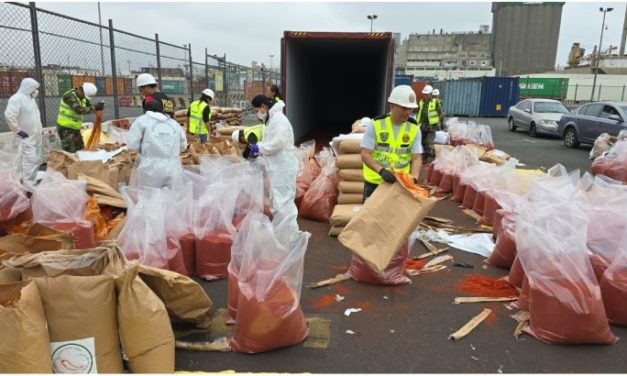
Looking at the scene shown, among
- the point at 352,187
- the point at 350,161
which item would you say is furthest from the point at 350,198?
the point at 350,161

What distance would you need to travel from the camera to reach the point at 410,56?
284 ft

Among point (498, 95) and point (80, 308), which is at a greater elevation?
point (498, 95)

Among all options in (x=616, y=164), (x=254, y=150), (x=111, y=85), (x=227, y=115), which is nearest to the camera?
(x=254, y=150)

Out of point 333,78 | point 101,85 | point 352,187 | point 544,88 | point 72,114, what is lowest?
point 352,187

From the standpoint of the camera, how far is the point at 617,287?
2998 millimetres

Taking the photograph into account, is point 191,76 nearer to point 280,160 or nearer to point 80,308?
point 280,160

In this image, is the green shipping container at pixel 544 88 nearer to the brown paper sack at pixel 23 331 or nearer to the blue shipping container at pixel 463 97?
the blue shipping container at pixel 463 97

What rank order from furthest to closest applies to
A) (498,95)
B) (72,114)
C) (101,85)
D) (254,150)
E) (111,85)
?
(498,95), (111,85), (101,85), (72,114), (254,150)

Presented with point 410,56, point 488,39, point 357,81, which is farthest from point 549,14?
point 357,81

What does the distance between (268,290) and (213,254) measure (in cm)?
122

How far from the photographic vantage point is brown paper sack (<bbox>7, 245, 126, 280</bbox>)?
213cm

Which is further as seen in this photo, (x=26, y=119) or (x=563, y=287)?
(x=26, y=119)

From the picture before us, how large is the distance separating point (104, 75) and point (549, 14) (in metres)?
85.7

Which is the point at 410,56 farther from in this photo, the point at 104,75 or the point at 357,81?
the point at 104,75
